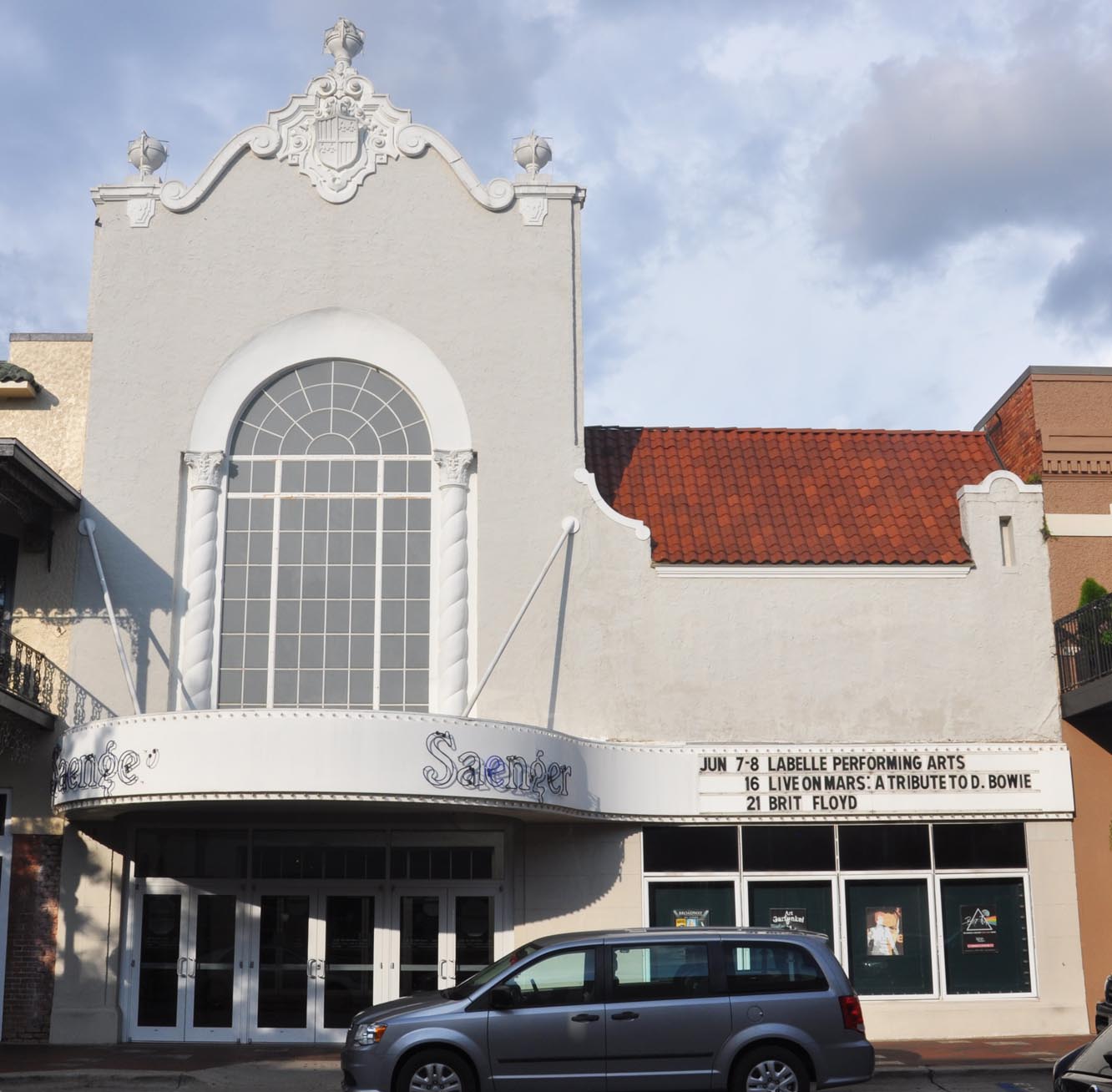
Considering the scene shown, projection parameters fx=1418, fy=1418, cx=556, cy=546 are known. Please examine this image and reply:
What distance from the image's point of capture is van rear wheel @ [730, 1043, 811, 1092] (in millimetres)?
12992

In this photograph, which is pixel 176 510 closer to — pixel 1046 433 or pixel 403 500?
pixel 403 500

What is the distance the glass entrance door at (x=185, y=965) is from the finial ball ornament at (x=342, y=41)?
41.6ft

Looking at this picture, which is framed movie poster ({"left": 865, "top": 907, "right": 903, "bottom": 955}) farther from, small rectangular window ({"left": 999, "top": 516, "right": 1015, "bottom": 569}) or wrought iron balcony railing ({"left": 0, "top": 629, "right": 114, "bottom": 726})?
wrought iron balcony railing ({"left": 0, "top": 629, "right": 114, "bottom": 726})

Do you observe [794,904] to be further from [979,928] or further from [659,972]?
[659,972]

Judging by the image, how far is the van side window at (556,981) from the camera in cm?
1320

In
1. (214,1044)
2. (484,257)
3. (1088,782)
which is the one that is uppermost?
(484,257)

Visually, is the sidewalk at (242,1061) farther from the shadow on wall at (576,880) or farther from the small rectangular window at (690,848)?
the shadow on wall at (576,880)

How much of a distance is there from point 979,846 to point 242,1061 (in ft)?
34.0

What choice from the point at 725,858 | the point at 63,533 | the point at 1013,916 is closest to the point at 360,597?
the point at 63,533

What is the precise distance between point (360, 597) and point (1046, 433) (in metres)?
10.6

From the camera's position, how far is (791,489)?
72.6 feet

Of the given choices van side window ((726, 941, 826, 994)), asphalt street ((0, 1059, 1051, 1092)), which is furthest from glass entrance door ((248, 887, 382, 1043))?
van side window ((726, 941, 826, 994))

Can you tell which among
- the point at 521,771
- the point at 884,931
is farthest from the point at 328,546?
the point at 884,931

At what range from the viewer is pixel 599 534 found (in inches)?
811
